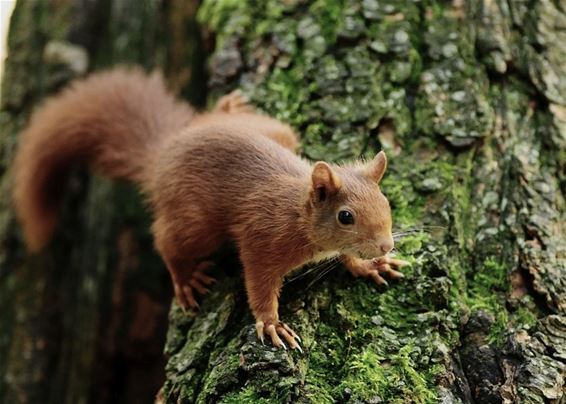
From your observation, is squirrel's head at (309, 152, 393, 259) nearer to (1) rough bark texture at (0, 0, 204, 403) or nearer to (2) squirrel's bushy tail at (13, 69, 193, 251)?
(2) squirrel's bushy tail at (13, 69, 193, 251)

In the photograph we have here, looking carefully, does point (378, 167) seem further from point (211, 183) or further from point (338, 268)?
point (211, 183)

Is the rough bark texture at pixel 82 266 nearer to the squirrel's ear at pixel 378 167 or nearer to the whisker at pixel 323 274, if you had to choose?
the whisker at pixel 323 274

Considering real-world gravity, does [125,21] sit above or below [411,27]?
below

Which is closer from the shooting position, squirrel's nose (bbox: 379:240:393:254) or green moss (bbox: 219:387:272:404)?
green moss (bbox: 219:387:272:404)

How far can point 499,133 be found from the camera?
11.3 ft

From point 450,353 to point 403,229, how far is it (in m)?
0.66

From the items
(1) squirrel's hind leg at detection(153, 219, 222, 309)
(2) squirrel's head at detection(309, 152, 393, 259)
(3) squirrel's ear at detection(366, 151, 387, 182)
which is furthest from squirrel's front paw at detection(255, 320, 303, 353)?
(3) squirrel's ear at detection(366, 151, 387, 182)

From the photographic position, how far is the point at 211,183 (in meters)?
3.29

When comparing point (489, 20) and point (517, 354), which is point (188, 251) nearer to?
point (517, 354)

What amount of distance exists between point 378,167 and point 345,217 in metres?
0.26

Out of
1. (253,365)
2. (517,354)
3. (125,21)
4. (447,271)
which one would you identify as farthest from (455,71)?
(125,21)

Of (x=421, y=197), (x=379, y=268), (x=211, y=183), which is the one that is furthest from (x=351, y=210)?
(x=211, y=183)

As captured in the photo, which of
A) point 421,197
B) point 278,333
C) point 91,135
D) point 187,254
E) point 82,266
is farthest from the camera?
point 82,266

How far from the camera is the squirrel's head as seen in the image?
9.30 feet
